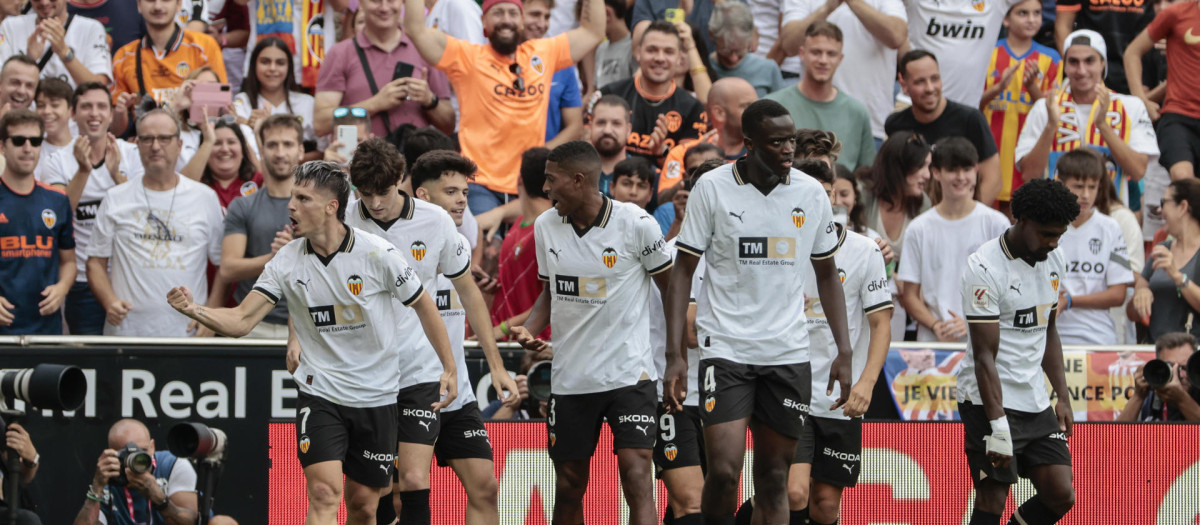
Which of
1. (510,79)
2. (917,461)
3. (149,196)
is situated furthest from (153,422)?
(917,461)

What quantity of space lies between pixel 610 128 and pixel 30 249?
14.6 feet

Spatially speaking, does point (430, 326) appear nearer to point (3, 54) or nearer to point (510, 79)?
point (510, 79)

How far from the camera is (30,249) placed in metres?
11.2

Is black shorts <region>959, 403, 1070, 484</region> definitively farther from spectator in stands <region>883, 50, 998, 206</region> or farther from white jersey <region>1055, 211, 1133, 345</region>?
spectator in stands <region>883, 50, 998, 206</region>

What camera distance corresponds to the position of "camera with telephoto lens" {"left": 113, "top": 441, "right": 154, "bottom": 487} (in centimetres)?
905

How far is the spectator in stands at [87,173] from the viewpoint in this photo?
11836 millimetres

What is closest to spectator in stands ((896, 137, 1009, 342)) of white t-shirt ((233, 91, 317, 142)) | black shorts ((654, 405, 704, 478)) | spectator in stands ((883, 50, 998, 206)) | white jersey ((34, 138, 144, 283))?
spectator in stands ((883, 50, 998, 206))

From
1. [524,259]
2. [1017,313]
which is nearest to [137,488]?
[524,259]

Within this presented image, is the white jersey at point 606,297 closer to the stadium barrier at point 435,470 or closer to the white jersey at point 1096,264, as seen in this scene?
the stadium barrier at point 435,470

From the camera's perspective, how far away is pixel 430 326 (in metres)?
8.05

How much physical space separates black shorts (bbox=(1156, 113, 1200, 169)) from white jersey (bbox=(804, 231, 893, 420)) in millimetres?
5945

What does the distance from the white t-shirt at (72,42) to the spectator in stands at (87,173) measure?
1220 mm

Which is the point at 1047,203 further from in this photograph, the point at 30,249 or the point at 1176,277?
the point at 30,249

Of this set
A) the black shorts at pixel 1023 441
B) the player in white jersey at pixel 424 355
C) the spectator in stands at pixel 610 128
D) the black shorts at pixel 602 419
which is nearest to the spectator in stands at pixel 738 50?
the spectator in stands at pixel 610 128
